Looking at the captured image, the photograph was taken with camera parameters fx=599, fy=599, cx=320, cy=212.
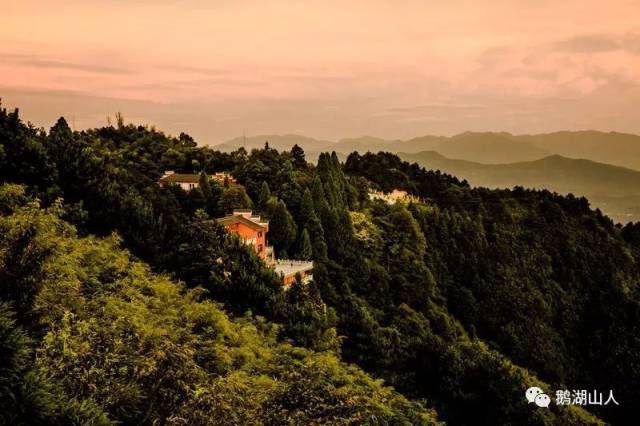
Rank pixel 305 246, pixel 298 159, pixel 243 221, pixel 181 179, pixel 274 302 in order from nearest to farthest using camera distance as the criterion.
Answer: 1. pixel 274 302
2. pixel 243 221
3. pixel 305 246
4. pixel 181 179
5. pixel 298 159

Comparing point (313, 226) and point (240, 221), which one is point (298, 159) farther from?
point (240, 221)

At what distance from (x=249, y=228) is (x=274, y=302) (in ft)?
43.6

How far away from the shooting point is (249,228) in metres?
39.8

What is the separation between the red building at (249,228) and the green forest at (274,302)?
9.68 ft

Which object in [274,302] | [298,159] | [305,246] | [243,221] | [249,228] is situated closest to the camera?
[274,302]

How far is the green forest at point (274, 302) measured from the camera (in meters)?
13.1

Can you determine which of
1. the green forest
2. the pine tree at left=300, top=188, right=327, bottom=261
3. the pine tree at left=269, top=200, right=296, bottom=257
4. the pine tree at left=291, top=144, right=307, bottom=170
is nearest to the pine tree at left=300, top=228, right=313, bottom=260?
the green forest

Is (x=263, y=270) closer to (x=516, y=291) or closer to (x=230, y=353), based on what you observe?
(x=230, y=353)

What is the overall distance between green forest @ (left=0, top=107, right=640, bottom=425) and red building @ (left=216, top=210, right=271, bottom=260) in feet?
9.68

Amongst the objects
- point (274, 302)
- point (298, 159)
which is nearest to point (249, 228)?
point (274, 302)

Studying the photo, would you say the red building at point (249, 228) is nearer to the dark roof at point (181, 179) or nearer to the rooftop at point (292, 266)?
the rooftop at point (292, 266)

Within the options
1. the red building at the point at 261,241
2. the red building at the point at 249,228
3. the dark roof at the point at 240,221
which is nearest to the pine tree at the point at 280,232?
the red building at the point at 261,241

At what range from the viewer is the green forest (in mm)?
13125

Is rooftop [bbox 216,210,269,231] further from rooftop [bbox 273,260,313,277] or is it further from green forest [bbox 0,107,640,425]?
green forest [bbox 0,107,640,425]
